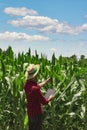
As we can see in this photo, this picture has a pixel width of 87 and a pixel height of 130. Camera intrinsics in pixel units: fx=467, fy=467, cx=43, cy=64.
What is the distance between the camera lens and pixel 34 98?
281 inches

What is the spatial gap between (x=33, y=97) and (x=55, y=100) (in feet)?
A: 3.39

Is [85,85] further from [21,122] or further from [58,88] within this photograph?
[21,122]

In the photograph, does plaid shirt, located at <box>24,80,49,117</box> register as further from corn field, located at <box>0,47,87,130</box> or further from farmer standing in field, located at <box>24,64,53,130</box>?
corn field, located at <box>0,47,87,130</box>

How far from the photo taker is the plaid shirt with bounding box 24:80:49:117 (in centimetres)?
708

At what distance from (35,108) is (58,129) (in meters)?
1.36

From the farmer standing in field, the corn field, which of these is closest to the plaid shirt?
the farmer standing in field

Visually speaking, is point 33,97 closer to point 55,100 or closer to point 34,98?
point 34,98

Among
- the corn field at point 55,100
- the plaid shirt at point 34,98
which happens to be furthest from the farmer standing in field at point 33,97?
the corn field at point 55,100

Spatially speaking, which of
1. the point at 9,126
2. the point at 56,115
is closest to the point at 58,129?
the point at 56,115

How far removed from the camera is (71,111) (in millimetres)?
8328

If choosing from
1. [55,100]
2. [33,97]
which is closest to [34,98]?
[33,97]

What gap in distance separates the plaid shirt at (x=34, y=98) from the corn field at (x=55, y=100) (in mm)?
656

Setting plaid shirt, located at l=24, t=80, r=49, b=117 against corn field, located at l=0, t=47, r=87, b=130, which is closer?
plaid shirt, located at l=24, t=80, r=49, b=117

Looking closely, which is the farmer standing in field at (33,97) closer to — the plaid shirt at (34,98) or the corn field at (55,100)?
the plaid shirt at (34,98)
